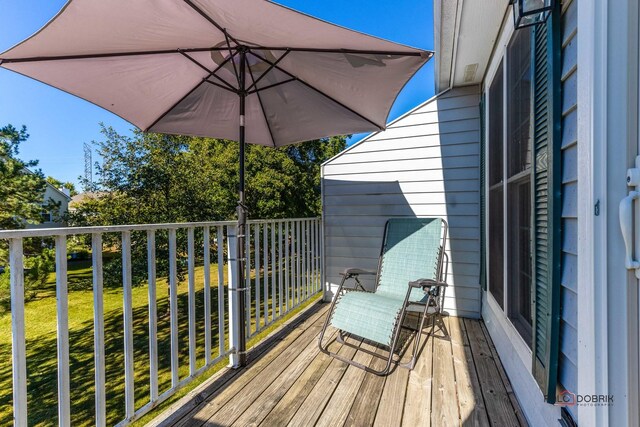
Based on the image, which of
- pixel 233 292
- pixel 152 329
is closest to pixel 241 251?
pixel 233 292

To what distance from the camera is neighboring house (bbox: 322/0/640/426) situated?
0.91m

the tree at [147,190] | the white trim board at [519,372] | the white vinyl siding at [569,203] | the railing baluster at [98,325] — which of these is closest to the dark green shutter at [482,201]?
the white trim board at [519,372]

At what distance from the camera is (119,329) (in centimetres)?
528

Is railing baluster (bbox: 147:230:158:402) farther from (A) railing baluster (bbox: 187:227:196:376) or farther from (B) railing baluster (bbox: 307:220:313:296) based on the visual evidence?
(B) railing baluster (bbox: 307:220:313:296)

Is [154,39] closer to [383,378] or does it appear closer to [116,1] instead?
[116,1]

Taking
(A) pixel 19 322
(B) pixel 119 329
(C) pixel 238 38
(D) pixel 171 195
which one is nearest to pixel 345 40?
(C) pixel 238 38

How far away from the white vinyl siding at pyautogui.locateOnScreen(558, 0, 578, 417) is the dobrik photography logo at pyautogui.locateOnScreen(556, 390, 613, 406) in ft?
0.11

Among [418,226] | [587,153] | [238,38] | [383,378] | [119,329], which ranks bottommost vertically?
[119,329]

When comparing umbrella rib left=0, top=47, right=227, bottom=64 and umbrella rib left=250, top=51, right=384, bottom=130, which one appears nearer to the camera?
umbrella rib left=0, top=47, right=227, bottom=64

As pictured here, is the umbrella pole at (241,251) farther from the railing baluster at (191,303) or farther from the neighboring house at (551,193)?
the neighboring house at (551,193)

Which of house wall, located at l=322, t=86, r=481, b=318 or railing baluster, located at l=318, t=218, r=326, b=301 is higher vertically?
house wall, located at l=322, t=86, r=481, b=318

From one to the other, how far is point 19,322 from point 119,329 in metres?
5.10

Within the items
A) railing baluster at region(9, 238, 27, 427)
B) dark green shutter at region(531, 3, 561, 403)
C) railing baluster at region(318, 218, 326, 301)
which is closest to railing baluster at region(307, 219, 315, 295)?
railing baluster at region(318, 218, 326, 301)

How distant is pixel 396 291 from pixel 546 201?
1887mm
